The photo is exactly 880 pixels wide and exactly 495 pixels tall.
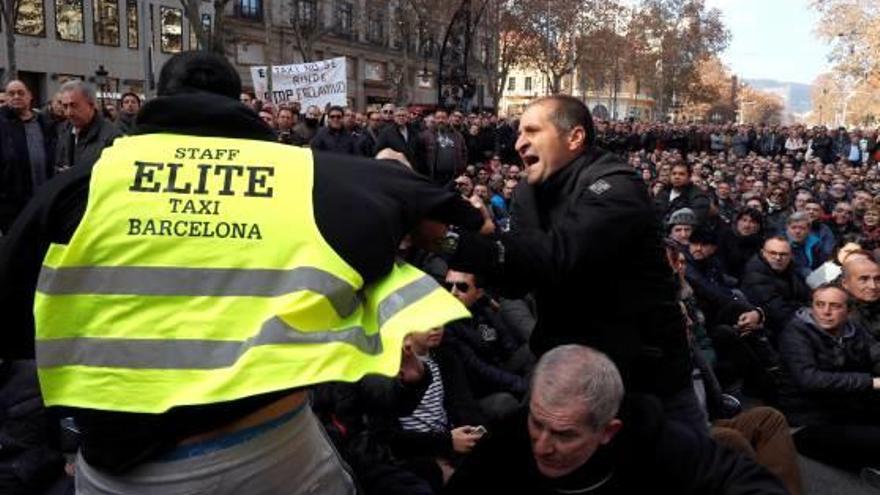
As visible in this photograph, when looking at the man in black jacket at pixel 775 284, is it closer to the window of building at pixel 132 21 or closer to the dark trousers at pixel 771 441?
the dark trousers at pixel 771 441

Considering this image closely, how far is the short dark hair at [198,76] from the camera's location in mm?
1763

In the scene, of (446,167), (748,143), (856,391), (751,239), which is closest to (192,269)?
(856,391)

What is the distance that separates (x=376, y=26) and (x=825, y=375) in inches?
1962

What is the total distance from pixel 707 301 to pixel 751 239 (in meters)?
2.39

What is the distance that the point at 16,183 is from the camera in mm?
6859

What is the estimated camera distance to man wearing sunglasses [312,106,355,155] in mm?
10469

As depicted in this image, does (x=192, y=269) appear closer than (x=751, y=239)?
Yes

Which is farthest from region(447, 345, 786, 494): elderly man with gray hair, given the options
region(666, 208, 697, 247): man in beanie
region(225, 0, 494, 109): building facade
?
region(225, 0, 494, 109): building facade

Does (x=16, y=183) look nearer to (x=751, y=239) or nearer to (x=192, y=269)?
(x=192, y=269)

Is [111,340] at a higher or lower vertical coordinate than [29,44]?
lower

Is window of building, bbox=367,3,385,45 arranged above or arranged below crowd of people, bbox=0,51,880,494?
above

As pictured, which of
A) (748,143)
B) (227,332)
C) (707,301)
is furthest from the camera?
(748,143)

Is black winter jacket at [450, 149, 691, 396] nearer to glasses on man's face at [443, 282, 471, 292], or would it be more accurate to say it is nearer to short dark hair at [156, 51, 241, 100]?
short dark hair at [156, 51, 241, 100]

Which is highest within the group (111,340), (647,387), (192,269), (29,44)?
(29,44)
